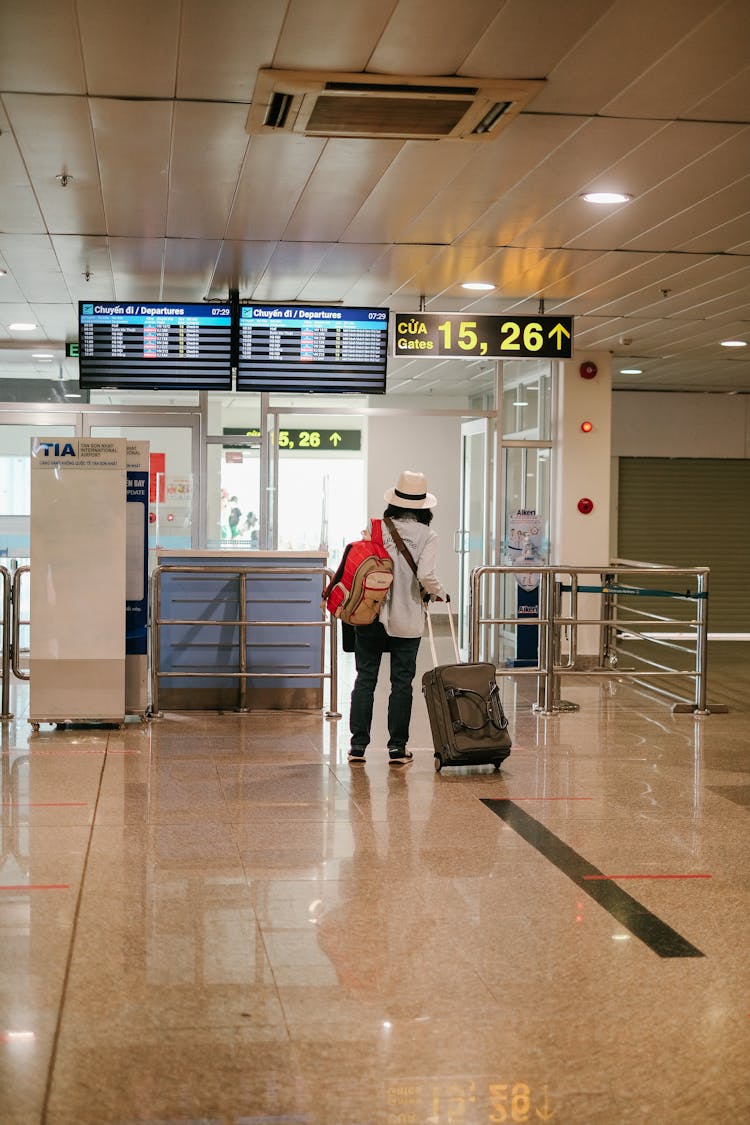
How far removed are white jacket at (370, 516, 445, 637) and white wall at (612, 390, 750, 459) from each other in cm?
887

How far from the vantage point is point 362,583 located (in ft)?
21.0

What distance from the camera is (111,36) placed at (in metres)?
4.29

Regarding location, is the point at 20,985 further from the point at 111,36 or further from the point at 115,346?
the point at 115,346

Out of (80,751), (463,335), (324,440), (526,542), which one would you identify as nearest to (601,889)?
(80,751)

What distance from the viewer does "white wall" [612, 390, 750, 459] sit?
15.1 meters

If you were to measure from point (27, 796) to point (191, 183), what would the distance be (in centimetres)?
311

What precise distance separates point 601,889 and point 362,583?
2438mm

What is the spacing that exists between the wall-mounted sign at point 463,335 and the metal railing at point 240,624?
1.85 metres

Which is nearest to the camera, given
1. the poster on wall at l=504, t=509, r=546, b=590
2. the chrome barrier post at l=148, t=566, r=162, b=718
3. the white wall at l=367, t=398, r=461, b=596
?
the chrome barrier post at l=148, t=566, r=162, b=718

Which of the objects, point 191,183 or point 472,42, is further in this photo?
point 191,183

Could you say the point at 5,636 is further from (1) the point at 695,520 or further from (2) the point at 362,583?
(1) the point at 695,520

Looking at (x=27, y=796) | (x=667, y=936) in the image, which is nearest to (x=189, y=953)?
(x=667, y=936)

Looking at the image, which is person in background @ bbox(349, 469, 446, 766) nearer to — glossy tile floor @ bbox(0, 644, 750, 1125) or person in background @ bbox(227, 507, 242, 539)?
glossy tile floor @ bbox(0, 644, 750, 1125)

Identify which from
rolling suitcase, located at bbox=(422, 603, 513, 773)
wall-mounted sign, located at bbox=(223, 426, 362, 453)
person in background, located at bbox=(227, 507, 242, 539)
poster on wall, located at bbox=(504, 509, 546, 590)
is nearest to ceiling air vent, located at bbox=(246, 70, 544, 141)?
rolling suitcase, located at bbox=(422, 603, 513, 773)
